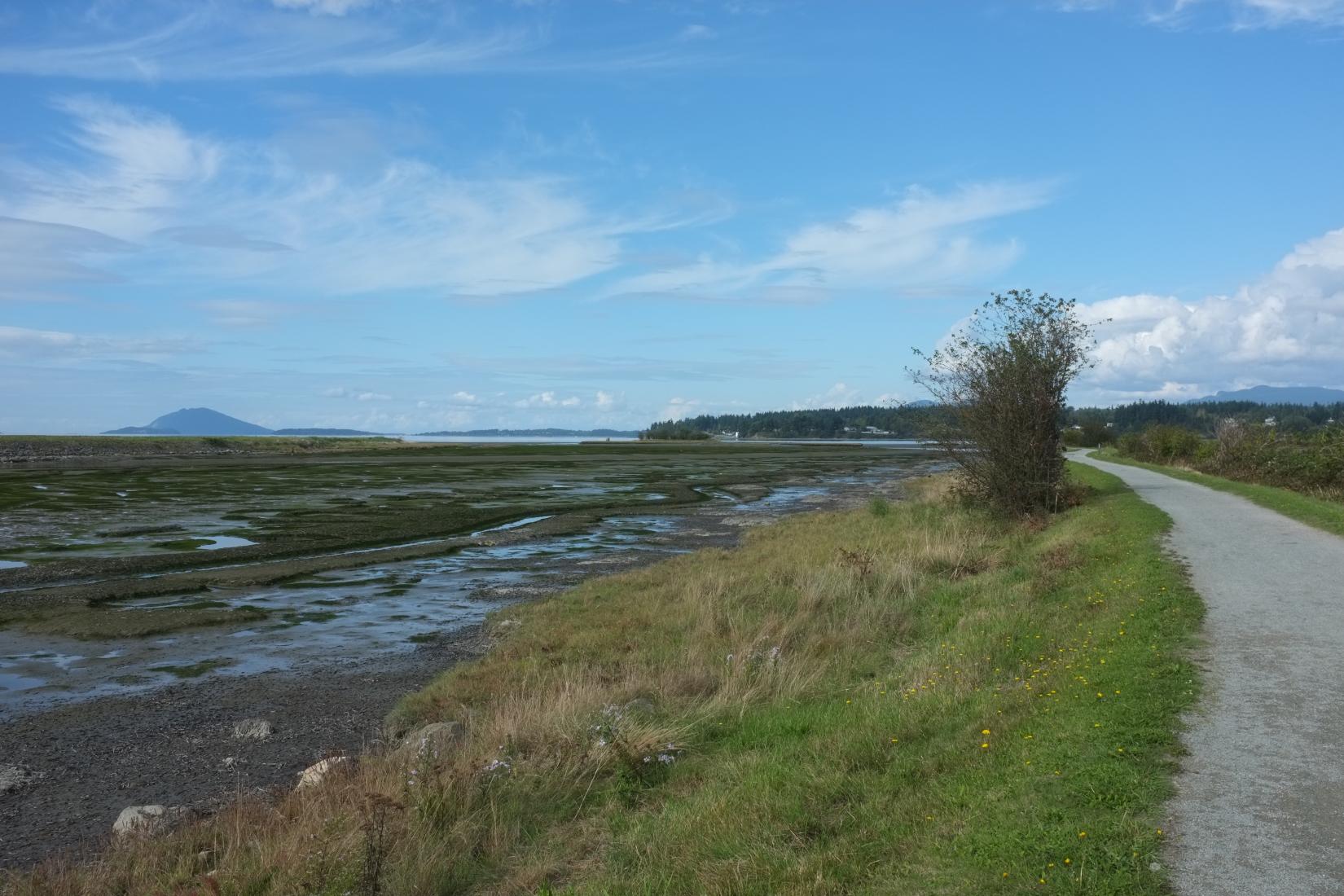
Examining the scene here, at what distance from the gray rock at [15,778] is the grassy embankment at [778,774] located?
3181 millimetres

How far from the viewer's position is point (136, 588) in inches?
865

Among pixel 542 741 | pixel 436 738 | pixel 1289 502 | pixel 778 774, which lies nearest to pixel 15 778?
pixel 436 738

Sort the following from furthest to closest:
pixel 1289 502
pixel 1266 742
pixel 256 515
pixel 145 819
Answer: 1. pixel 256 515
2. pixel 1289 502
3. pixel 145 819
4. pixel 1266 742

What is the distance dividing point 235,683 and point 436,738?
19.4 feet

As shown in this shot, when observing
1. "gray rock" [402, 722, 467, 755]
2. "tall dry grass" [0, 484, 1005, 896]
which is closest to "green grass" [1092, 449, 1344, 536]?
"tall dry grass" [0, 484, 1005, 896]

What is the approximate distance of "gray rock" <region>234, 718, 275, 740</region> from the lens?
12062 mm

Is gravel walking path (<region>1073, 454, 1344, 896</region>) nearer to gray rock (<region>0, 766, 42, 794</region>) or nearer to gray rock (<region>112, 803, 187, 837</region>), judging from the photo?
gray rock (<region>112, 803, 187, 837</region>)

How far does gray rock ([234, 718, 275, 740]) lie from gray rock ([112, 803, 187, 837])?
99.8 inches

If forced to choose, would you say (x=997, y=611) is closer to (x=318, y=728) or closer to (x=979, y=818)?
(x=979, y=818)

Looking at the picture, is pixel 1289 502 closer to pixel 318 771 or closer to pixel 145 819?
pixel 318 771

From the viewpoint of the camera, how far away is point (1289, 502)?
2466cm

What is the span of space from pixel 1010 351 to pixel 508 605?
16988 millimetres

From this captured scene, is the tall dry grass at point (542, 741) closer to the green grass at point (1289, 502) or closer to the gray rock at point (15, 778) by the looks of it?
the gray rock at point (15, 778)

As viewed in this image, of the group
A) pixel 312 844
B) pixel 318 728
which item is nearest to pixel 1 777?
pixel 318 728
